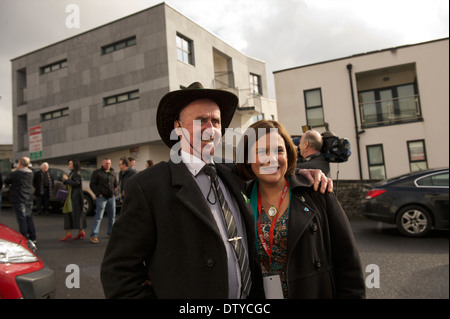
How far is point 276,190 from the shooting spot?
1393 millimetres

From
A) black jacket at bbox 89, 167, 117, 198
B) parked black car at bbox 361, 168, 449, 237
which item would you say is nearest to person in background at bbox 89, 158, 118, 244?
black jacket at bbox 89, 167, 117, 198

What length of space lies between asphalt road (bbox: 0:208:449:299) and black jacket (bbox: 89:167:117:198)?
44.9 inches

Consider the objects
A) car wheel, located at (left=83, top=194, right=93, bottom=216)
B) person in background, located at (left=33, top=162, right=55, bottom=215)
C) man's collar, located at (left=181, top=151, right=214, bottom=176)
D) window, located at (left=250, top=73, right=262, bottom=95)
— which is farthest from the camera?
person in background, located at (left=33, top=162, right=55, bottom=215)

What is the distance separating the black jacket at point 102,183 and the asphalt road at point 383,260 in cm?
114

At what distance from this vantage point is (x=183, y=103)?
43.8 inches

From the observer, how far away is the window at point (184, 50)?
143 cm

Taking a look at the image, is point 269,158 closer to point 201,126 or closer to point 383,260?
point 201,126

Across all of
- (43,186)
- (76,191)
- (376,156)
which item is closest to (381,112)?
(376,156)

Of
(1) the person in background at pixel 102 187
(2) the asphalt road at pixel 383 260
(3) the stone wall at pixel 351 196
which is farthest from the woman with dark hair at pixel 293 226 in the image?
(3) the stone wall at pixel 351 196

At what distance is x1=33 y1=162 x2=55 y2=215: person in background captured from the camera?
33.9ft

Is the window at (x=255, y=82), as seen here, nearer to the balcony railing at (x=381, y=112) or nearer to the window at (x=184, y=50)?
the window at (x=184, y=50)

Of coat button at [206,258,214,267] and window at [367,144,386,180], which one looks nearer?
coat button at [206,258,214,267]

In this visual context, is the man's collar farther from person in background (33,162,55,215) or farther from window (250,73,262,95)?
person in background (33,162,55,215)
